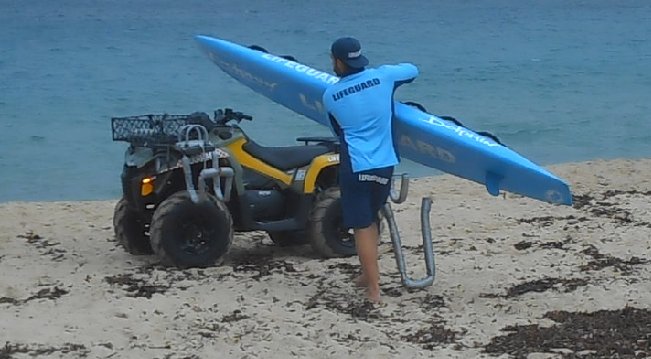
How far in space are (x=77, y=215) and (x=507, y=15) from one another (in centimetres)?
3784

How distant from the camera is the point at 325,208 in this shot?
768 cm

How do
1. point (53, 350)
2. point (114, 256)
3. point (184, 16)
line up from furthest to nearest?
point (184, 16)
point (114, 256)
point (53, 350)

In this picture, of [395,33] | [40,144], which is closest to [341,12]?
[395,33]

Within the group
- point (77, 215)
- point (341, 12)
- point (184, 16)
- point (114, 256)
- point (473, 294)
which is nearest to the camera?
point (473, 294)

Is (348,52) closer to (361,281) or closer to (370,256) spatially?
(370,256)

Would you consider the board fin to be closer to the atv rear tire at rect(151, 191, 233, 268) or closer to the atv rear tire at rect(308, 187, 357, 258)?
the atv rear tire at rect(308, 187, 357, 258)

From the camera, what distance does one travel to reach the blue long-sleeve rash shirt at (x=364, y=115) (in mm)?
6492

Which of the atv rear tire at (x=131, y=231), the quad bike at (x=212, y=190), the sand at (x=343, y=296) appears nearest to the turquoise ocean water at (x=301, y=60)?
the sand at (x=343, y=296)

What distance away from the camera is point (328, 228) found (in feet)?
25.3

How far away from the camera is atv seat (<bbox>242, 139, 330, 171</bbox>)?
25.3ft

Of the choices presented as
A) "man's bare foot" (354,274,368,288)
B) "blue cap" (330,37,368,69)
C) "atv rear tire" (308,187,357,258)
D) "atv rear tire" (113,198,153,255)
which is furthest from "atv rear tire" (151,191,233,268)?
"blue cap" (330,37,368,69)

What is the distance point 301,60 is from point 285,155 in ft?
70.2

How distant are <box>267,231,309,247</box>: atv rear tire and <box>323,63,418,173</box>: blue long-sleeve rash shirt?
1621 millimetres

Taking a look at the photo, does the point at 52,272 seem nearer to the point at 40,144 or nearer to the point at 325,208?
the point at 325,208
